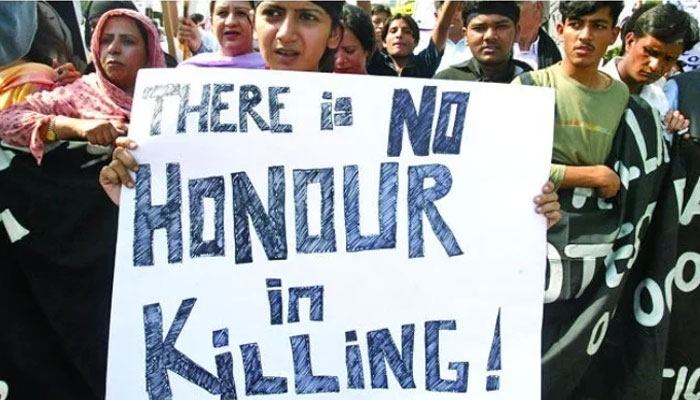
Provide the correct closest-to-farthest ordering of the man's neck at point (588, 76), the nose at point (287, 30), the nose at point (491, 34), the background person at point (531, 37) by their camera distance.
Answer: the nose at point (287, 30) → the man's neck at point (588, 76) → the nose at point (491, 34) → the background person at point (531, 37)

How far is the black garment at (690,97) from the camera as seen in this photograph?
2.51m

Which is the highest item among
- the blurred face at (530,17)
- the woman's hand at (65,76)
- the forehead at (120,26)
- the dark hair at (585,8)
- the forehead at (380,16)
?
the forehead at (380,16)

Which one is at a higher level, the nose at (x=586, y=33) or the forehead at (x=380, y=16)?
the forehead at (x=380, y=16)

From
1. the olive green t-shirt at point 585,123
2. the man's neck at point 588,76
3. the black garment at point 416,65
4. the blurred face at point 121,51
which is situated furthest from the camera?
the black garment at point 416,65

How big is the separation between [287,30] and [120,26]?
721 mm

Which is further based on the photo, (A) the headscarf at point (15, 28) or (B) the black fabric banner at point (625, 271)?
(A) the headscarf at point (15, 28)

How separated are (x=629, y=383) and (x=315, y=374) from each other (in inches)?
39.9

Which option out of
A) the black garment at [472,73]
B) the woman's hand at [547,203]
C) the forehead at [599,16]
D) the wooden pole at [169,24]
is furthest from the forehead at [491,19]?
the wooden pole at [169,24]

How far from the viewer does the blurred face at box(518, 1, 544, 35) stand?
418cm

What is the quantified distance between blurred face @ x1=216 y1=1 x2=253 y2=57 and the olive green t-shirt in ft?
4.27

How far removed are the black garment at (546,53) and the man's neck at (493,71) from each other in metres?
0.90

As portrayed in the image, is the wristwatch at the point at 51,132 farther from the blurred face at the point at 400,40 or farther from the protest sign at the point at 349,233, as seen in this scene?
the blurred face at the point at 400,40

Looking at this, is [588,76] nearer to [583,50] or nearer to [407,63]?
[583,50]

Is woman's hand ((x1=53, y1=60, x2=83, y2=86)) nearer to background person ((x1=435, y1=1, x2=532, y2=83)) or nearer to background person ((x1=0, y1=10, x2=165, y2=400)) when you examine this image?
background person ((x1=0, y1=10, x2=165, y2=400))
